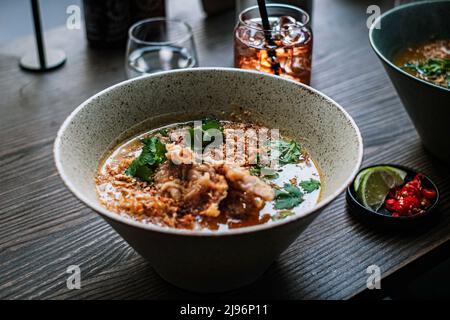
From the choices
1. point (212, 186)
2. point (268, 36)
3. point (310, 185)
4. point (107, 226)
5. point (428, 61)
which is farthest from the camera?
point (428, 61)

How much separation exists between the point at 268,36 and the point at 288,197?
63 cm

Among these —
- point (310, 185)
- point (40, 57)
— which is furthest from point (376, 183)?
point (40, 57)

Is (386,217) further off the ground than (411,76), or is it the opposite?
(411,76)

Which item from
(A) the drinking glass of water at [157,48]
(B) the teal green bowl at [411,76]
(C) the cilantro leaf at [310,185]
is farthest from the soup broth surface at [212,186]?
(A) the drinking glass of water at [157,48]

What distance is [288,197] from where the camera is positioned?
137 centimetres

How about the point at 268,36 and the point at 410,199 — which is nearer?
the point at 410,199

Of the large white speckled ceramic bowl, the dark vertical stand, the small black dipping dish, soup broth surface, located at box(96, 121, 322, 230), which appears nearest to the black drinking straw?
the large white speckled ceramic bowl

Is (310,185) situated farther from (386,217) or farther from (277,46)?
(277,46)

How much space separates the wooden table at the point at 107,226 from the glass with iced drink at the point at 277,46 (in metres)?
0.24

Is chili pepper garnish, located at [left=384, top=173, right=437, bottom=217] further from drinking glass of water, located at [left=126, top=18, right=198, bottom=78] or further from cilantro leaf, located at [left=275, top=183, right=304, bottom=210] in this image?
drinking glass of water, located at [left=126, top=18, right=198, bottom=78]

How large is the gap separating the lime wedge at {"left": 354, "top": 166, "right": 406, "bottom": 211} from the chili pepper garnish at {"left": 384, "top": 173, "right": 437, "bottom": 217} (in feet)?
0.06

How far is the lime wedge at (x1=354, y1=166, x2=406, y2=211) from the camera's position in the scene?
5.13ft

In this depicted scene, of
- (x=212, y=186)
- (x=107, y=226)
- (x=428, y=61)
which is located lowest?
(x=107, y=226)

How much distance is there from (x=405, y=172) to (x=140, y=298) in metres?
0.78
